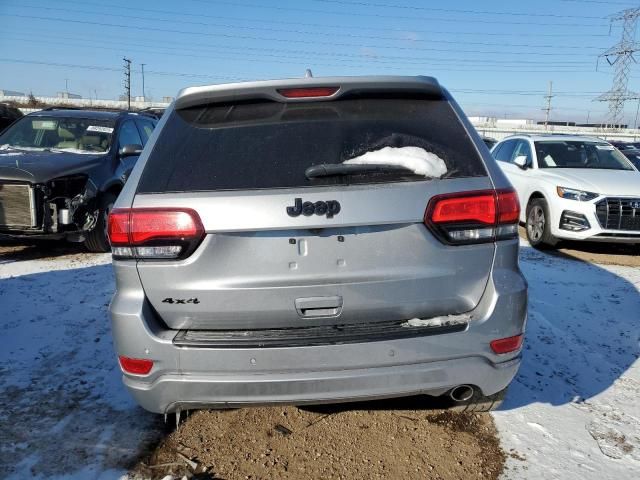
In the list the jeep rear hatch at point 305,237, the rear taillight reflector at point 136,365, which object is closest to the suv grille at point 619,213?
the jeep rear hatch at point 305,237

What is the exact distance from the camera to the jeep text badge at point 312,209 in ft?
6.73

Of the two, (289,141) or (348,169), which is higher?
(289,141)

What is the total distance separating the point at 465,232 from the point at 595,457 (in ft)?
4.51

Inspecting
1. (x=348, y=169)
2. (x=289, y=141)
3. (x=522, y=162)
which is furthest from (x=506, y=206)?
(x=522, y=162)

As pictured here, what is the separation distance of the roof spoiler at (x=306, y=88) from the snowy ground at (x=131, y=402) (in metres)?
1.81

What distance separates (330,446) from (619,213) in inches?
223

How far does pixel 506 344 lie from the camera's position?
2242 millimetres

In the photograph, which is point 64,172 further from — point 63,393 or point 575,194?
point 575,194

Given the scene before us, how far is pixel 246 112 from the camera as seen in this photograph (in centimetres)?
238

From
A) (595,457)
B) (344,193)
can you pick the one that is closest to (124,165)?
(344,193)

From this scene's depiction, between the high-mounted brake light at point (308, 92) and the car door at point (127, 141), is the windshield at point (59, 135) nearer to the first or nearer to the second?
the car door at point (127, 141)

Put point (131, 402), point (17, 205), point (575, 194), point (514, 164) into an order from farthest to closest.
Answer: point (514, 164) → point (575, 194) → point (17, 205) → point (131, 402)

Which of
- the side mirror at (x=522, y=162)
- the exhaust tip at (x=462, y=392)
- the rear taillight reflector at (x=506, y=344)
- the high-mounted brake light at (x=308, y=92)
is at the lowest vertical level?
the exhaust tip at (x=462, y=392)

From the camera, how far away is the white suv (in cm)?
652
